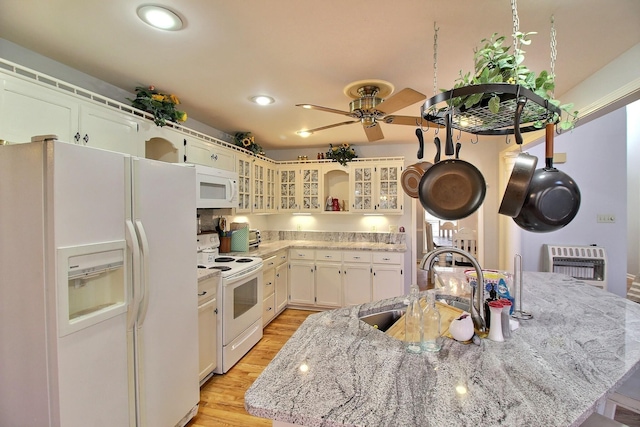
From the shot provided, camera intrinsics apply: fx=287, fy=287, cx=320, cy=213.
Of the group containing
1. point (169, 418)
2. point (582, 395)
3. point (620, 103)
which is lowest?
point (169, 418)

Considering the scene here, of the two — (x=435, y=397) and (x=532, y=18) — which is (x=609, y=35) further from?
(x=435, y=397)

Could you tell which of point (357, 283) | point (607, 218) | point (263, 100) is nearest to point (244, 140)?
point (263, 100)

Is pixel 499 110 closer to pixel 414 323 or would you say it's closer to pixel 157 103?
pixel 414 323

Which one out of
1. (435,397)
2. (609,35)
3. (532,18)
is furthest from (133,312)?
(609,35)

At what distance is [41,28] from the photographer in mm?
1608

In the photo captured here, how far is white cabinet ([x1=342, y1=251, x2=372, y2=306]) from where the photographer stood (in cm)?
403

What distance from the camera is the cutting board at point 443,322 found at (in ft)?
4.70

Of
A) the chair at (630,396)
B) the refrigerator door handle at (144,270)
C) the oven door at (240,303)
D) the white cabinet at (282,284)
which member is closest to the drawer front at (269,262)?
the white cabinet at (282,284)

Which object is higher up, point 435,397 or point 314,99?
point 314,99

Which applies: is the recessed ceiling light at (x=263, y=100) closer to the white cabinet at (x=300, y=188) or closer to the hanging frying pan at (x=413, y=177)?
the hanging frying pan at (x=413, y=177)

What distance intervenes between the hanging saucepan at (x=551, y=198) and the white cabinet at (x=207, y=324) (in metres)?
2.23

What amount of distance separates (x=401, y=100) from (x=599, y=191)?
13.7 ft

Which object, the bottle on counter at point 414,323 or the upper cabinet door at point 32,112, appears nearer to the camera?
the bottle on counter at point 414,323

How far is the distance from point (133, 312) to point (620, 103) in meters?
3.18
